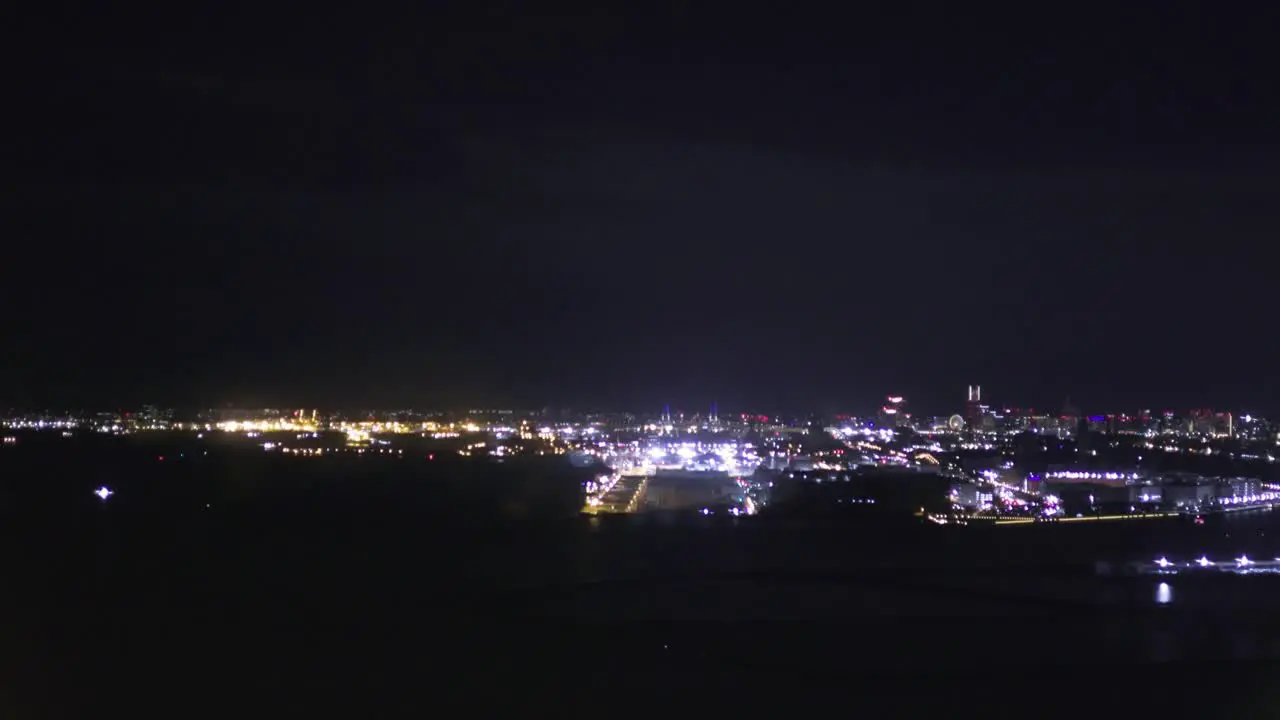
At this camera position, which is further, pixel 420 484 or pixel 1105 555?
pixel 420 484

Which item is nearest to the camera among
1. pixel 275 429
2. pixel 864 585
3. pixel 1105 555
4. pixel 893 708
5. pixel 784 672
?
pixel 893 708

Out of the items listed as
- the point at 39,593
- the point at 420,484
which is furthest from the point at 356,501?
the point at 39,593

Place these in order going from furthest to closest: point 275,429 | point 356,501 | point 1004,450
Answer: point 275,429 → point 1004,450 → point 356,501

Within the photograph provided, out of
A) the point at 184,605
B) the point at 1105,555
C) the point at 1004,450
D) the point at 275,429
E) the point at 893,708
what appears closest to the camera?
the point at 893,708

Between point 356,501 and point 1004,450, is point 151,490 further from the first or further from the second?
point 1004,450

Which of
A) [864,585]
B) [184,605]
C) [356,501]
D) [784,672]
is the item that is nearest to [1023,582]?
[864,585]

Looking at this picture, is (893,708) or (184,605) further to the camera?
(184,605)

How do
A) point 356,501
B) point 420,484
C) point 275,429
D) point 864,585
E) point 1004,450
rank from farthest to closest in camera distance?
point 275,429 → point 1004,450 → point 420,484 → point 356,501 → point 864,585

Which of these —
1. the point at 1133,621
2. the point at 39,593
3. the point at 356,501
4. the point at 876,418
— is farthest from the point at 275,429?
the point at 1133,621

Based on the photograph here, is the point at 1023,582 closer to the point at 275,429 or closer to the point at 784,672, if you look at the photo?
the point at 784,672

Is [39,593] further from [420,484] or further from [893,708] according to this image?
[420,484]
